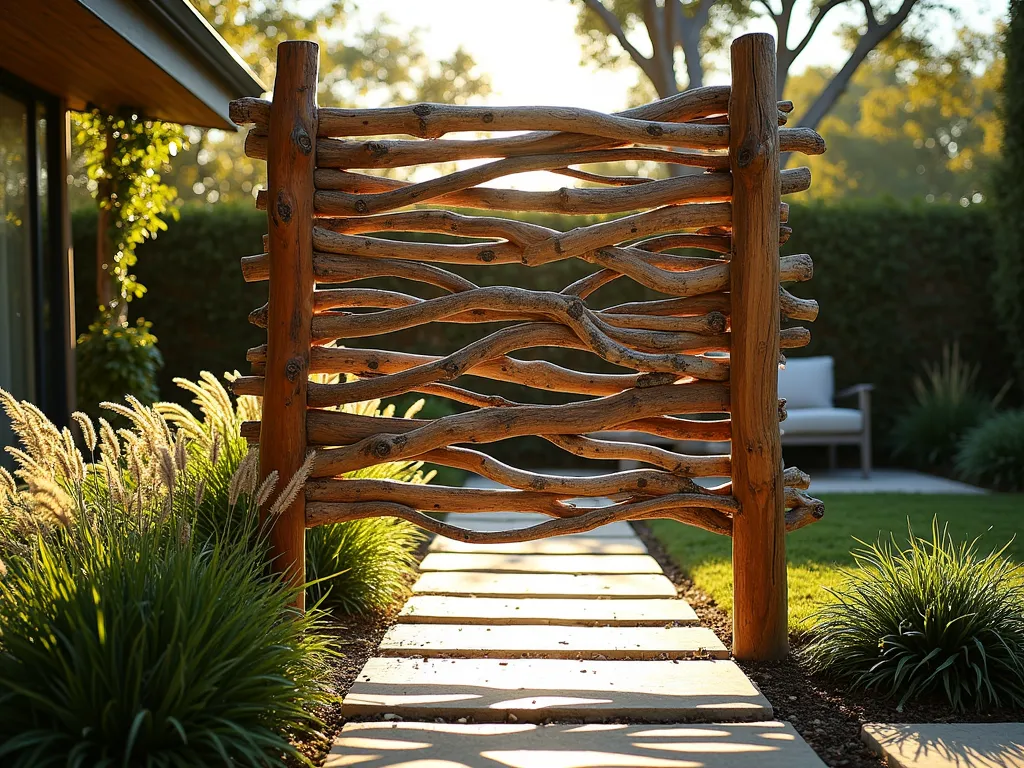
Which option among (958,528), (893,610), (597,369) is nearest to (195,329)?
(597,369)

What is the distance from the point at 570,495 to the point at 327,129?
151 cm

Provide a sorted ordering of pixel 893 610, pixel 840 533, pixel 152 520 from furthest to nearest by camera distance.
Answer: pixel 840 533
pixel 893 610
pixel 152 520

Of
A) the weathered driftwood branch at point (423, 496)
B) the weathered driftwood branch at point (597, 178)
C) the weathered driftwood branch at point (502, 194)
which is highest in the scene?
the weathered driftwood branch at point (597, 178)

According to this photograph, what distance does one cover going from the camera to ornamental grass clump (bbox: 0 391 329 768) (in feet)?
6.56

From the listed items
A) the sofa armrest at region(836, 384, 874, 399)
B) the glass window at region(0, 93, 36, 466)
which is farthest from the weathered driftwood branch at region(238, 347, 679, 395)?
the sofa armrest at region(836, 384, 874, 399)

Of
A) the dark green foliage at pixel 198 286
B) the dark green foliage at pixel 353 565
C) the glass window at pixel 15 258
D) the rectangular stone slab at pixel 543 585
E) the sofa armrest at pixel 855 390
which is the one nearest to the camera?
the dark green foliage at pixel 353 565

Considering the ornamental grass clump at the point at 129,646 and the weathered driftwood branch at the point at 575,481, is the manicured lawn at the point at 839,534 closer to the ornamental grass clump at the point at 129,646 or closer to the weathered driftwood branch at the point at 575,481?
the weathered driftwood branch at the point at 575,481

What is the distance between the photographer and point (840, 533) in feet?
17.3

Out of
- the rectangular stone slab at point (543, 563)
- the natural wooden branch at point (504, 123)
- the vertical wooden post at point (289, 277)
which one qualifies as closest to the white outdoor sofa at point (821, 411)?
the rectangular stone slab at point (543, 563)

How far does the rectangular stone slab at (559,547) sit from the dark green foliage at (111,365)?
104 inches

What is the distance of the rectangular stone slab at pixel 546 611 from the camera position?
11.8 ft

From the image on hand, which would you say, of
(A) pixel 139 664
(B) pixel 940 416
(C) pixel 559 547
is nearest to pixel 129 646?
(A) pixel 139 664

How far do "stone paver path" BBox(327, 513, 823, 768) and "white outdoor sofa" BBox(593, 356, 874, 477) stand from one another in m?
3.52

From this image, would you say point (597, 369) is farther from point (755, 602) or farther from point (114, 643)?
point (114, 643)
